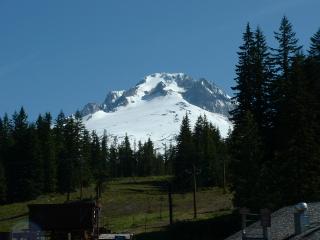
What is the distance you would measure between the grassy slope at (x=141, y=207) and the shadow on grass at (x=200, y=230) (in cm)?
316

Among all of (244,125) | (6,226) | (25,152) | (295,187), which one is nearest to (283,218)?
(295,187)

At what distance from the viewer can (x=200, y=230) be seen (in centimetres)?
6028

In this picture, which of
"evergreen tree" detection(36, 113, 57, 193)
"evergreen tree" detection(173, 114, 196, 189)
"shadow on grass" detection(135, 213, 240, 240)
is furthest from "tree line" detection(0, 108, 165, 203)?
"shadow on grass" detection(135, 213, 240, 240)

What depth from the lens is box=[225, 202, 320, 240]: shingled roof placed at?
25669mm

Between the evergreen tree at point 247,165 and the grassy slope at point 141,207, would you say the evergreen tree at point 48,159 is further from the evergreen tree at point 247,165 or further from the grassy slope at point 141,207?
the evergreen tree at point 247,165

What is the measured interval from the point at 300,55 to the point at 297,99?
34.1 ft

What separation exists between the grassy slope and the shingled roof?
34.6 meters

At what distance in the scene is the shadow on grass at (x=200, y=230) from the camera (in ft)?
190

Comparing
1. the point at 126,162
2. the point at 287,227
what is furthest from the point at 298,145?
the point at 126,162

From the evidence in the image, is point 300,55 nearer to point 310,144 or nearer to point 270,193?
point 310,144

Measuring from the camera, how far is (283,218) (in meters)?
30.8

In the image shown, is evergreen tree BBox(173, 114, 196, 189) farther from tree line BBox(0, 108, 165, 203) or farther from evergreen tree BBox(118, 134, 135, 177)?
evergreen tree BBox(118, 134, 135, 177)

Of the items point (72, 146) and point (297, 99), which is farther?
point (72, 146)

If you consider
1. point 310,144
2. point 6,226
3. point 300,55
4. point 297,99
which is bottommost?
point 6,226
